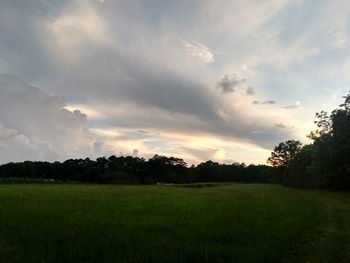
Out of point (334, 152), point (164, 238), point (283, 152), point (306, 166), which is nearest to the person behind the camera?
point (164, 238)

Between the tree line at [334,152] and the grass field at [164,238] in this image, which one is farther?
the tree line at [334,152]

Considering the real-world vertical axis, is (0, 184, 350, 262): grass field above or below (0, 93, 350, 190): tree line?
below

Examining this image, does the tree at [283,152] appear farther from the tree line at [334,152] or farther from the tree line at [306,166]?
the tree line at [334,152]

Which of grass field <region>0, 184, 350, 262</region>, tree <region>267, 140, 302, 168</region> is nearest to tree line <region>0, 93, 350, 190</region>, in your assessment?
tree <region>267, 140, 302, 168</region>

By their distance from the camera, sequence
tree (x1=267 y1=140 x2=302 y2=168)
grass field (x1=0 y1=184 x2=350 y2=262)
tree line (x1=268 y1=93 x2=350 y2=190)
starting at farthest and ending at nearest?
tree (x1=267 y1=140 x2=302 y2=168) < tree line (x1=268 y1=93 x2=350 y2=190) < grass field (x1=0 y1=184 x2=350 y2=262)

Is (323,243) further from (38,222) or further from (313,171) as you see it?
(313,171)

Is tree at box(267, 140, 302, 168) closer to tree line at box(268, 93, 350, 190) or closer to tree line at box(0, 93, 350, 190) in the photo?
tree line at box(0, 93, 350, 190)

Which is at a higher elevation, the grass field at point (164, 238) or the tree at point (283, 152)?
the tree at point (283, 152)

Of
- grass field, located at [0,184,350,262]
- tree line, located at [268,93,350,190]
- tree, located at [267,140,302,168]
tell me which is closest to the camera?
grass field, located at [0,184,350,262]

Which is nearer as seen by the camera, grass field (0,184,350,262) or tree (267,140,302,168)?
grass field (0,184,350,262)

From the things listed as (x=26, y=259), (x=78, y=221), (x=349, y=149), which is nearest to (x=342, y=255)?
(x=26, y=259)

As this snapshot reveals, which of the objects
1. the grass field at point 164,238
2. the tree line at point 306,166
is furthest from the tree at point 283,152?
the grass field at point 164,238

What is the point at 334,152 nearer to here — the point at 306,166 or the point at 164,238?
the point at 306,166

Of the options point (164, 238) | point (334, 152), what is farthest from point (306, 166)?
point (164, 238)
